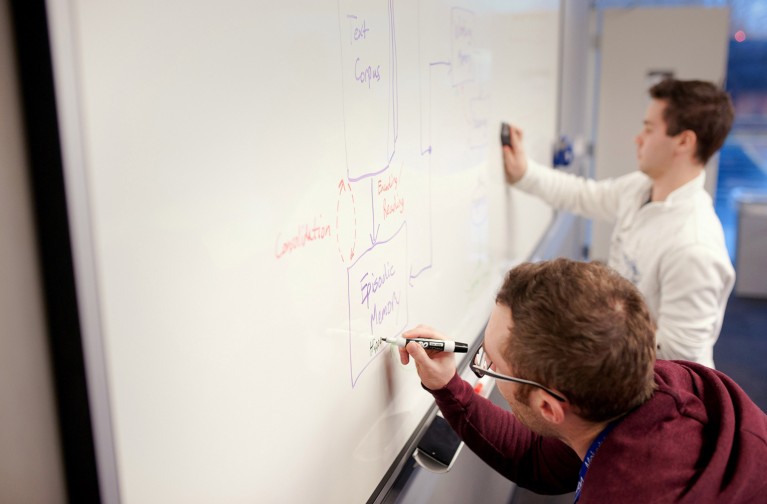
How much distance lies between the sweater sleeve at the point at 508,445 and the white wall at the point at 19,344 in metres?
0.71

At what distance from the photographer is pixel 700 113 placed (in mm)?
1855

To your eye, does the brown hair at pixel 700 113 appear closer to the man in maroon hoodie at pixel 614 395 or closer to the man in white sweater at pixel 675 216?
the man in white sweater at pixel 675 216

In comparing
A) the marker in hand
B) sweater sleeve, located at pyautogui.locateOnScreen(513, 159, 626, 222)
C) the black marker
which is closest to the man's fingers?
the marker in hand

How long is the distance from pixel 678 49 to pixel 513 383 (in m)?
4.05

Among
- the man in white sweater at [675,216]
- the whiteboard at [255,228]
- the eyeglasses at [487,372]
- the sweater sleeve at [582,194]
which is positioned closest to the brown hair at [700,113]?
the man in white sweater at [675,216]

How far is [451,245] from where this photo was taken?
1.37 m

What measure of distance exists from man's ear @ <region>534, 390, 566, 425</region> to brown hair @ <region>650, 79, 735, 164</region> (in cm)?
121

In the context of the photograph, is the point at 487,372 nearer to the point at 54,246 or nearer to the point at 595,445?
the point at 595,445

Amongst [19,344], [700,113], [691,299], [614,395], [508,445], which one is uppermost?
[700,113]

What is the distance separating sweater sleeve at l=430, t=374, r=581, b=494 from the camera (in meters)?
1.19

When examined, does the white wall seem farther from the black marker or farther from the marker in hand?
the black marker

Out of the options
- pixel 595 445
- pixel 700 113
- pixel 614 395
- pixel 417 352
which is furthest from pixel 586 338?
pixel 700 113

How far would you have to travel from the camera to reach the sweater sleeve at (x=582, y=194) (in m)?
2.07

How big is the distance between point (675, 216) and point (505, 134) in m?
0.49
